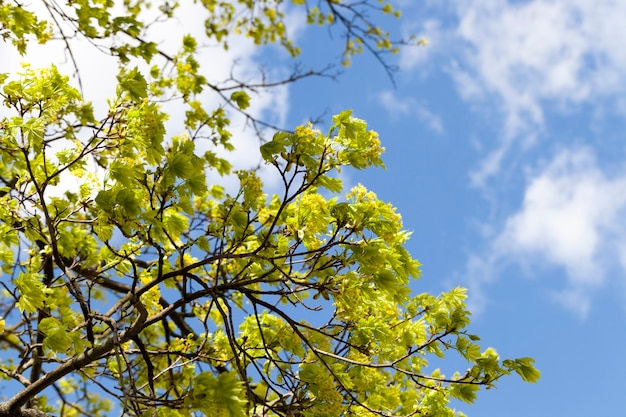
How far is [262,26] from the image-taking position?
703 cm

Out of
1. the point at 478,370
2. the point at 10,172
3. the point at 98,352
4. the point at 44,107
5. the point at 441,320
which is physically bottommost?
the point at 98,352

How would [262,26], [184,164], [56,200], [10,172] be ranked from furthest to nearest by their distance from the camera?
[262,26]
[10,172]
[56,200]
[184,164]

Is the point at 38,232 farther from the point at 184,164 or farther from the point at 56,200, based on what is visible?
the point at 184,164

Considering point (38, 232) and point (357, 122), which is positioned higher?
point (357, 122)

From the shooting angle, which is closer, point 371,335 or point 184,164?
point 184,164

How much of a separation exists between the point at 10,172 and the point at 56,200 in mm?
1809

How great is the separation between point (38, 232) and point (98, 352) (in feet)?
2.76

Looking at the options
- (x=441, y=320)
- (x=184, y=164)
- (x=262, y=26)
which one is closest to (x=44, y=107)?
(x=184, y=164)

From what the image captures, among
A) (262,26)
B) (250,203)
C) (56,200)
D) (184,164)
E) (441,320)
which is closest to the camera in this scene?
(184,164)

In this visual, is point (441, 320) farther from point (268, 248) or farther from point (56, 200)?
point (56, 200)

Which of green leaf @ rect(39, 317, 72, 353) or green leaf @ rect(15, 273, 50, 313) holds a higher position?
Result: green leaf @ rect(15, 273, 50, 313)

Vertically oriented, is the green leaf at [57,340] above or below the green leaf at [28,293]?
below

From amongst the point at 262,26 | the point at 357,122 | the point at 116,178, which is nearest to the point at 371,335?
the point at 357,122

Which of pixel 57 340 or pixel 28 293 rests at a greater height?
pixel 28 293
